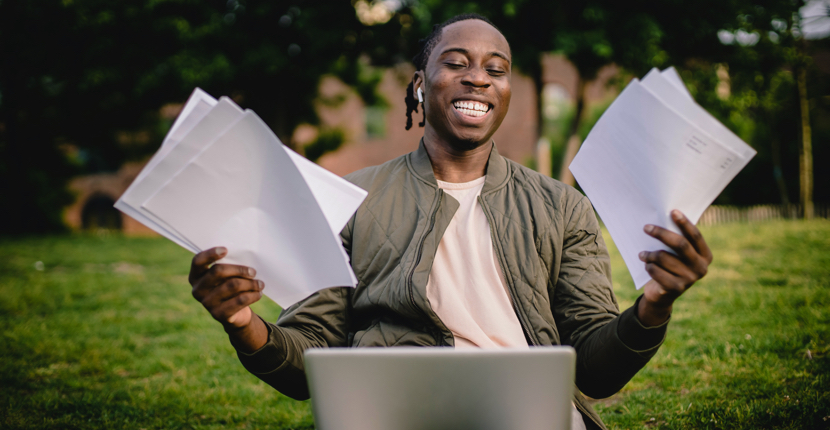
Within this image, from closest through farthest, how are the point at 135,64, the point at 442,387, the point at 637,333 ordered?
the point at 442,387 → the point at 637,333 → the point at 135,64

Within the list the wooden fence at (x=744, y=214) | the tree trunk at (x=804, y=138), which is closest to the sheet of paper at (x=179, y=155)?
the tree trunk at (x=804, y=138)

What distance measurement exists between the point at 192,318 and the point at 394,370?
15.9 feet

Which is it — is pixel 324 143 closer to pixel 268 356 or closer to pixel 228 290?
pixel 268 356

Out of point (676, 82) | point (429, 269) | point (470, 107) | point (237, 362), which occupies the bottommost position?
point (237, 362)

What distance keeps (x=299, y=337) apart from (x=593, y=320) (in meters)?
0.94

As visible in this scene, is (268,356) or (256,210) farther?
(268,356)

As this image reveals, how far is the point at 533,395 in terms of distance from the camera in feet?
3.49

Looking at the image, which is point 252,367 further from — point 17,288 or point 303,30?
point 303,30

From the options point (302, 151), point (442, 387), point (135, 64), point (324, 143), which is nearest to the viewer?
point (442, 387)

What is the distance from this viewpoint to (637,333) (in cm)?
148

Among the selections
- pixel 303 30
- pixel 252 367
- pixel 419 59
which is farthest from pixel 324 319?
pixel 303 30

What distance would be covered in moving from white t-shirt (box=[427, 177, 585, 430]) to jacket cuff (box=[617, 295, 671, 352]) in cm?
35

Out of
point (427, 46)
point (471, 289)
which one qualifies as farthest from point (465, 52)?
point (471, 289)

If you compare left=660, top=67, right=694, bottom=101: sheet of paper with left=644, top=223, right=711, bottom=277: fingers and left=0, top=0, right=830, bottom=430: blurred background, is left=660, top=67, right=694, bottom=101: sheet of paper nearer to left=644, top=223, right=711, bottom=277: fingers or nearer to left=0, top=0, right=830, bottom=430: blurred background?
left=644, top=223, right=711, bottom=277: fingers
